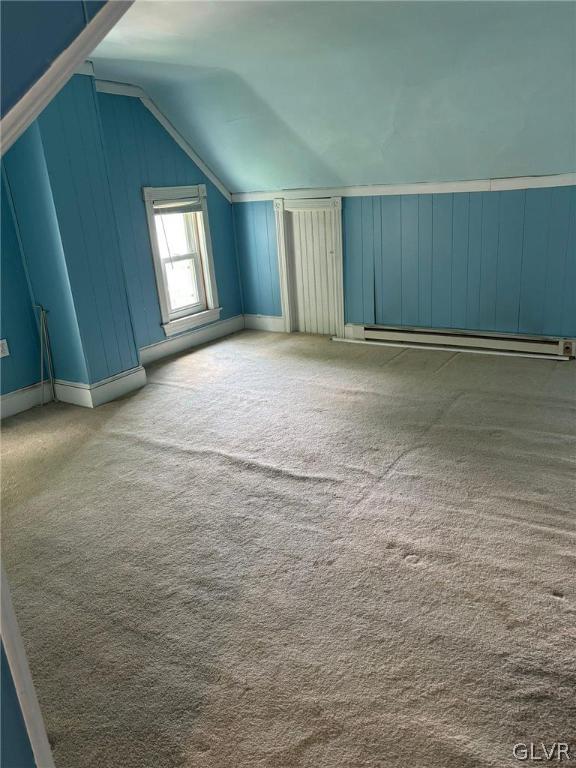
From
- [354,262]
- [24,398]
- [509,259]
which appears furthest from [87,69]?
[509,259]

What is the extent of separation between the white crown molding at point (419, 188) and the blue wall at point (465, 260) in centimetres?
6

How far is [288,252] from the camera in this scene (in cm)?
600

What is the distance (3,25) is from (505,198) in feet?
14.7

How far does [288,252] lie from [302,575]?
4.16m

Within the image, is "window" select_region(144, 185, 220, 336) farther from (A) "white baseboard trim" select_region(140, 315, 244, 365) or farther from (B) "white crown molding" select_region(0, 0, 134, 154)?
(B) "white crown molding" select_region(0, 0, 134, 154)

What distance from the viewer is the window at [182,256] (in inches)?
210

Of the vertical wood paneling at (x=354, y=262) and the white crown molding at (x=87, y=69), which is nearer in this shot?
the white crown molding at (x=87, y=69)

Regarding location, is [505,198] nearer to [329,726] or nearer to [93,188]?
[93,188]

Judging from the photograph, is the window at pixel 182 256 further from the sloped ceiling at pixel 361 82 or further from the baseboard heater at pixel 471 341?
the baseboard heater at pixel 471 341

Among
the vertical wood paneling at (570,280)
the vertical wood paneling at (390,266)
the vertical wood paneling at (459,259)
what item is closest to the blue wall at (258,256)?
the vertical wood paneling at (390,266)

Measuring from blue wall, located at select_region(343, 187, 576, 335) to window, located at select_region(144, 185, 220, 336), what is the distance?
1423 mm

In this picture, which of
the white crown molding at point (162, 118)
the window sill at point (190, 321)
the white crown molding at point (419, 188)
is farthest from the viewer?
the window sill at point (190, 321)

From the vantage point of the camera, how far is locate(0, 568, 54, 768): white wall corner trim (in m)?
1.24

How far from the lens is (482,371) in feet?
15.4
